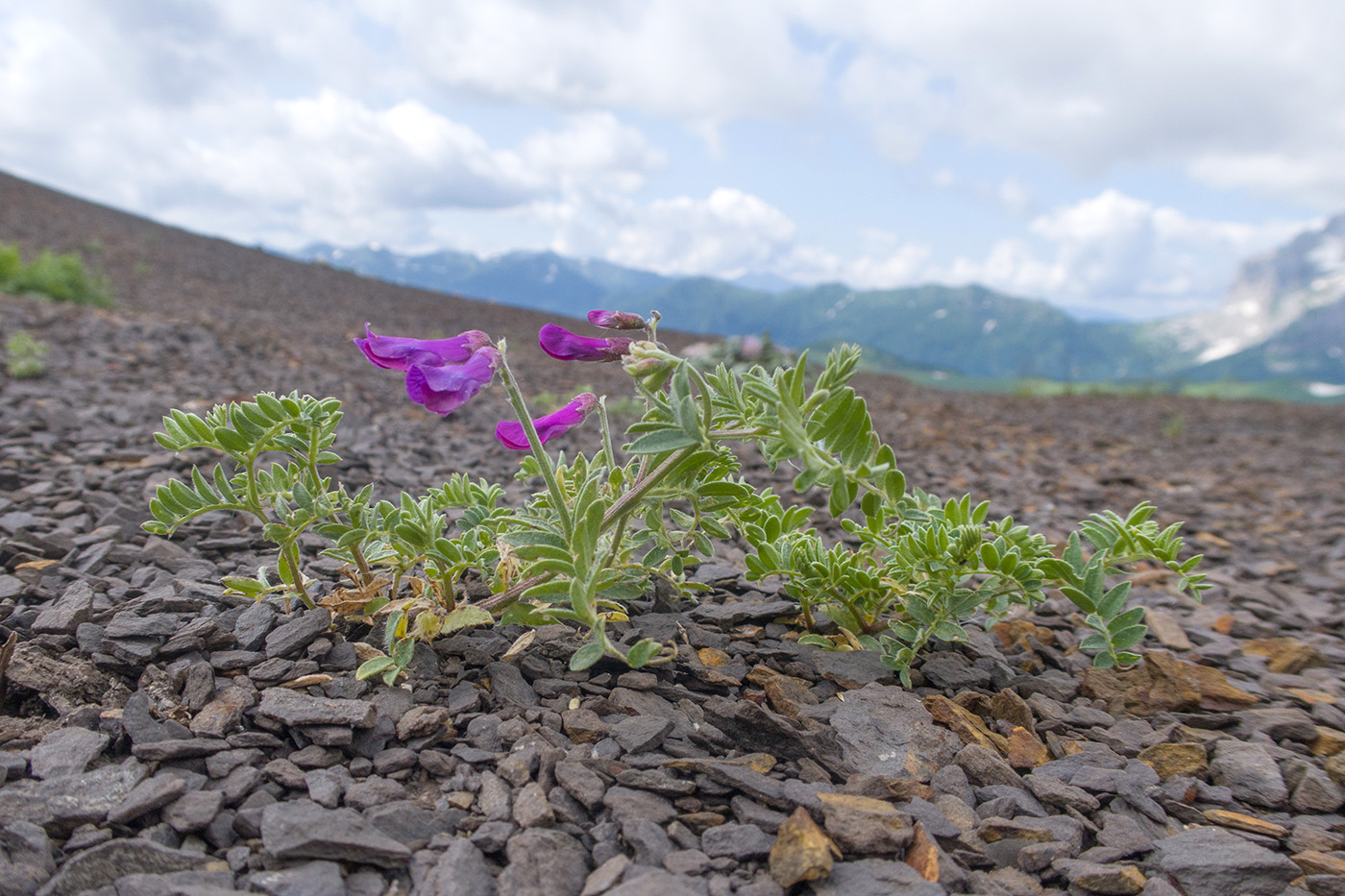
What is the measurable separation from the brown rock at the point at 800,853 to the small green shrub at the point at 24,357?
536 cm

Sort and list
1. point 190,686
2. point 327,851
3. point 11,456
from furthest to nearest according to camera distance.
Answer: point 11,456 → point 190,686 → point 327,851

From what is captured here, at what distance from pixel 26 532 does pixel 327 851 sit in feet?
6.31

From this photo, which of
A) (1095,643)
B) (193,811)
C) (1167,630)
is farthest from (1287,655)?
(193,811)

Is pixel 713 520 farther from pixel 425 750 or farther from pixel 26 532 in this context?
pixel 26 532

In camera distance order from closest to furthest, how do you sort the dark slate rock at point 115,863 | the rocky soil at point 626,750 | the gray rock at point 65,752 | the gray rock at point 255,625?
1. the dark slate rock at point 115,863
2. the rocky soil at point 626,750
3. the gray rock at point 65,752
4. the gray rock at point 255,625

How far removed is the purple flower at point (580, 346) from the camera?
5.12 feet

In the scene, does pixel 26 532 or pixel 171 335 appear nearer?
pixel 26 532

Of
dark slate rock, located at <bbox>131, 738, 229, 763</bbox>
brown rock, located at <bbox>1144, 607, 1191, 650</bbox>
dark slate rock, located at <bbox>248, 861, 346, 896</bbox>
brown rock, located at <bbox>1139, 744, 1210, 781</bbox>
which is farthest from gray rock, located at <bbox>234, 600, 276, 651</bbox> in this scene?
brown rock, located at <bbox>1144, 607, 1191, 650</bbox>

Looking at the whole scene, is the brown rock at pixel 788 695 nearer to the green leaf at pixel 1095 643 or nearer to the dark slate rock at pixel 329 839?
the green leaf at pixel 1095 643

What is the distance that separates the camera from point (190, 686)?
167 cm

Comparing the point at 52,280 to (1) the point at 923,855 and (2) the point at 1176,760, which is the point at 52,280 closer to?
(1) the point at 923,855

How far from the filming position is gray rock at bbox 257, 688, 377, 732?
1.56 m

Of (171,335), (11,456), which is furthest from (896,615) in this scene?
(171,335)

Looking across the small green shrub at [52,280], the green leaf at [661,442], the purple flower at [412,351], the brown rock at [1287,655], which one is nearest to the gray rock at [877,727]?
the green leaf at [661,442]
